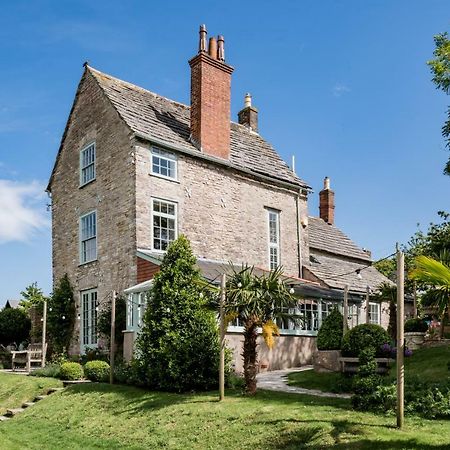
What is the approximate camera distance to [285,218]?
26.8 meters

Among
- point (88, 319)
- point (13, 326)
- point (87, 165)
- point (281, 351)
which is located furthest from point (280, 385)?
point (13, 326)

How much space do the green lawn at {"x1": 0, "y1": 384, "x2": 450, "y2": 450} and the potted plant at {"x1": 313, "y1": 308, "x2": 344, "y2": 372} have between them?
Result: 4287mm

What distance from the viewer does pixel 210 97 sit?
79.4 feet

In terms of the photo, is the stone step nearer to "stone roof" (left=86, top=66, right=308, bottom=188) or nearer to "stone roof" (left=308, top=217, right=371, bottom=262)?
"stone roof" (left=86, top=66, right=308, bottom=188)

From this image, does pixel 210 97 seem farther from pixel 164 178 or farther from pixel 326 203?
pixel 326 203

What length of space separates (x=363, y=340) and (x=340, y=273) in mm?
14607

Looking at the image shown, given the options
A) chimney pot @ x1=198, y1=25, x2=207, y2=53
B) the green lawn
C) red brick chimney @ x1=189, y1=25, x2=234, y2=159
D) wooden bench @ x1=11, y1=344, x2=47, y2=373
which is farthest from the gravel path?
chimney pot @ x1=198, y1=25, x2=207, y2=53

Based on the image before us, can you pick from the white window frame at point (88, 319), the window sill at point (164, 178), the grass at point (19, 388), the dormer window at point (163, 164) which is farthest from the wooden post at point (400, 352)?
the white window frame at point (88, 319)

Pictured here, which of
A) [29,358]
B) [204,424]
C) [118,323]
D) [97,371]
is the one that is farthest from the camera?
[29,358]

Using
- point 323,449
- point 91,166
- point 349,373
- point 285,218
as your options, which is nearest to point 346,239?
point 285,218

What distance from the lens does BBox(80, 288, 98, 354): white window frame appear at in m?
23.4

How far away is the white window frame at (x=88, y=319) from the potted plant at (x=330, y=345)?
378 inches

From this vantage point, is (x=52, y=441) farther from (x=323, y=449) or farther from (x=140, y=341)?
(x=323, y=449)

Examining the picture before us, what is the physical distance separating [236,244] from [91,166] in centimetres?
701
